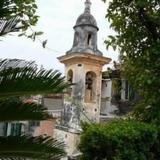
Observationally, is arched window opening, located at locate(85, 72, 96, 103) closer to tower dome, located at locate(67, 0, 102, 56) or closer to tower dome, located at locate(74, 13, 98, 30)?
tower dome, located at locate(67, 0, 102, 56)

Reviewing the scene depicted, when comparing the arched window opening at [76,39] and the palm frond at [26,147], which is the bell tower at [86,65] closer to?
the arched window opening at [76,39]

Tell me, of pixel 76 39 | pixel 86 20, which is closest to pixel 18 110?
pixel 76 39

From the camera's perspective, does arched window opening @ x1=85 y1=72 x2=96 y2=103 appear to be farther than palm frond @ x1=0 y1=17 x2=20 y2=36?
Yes

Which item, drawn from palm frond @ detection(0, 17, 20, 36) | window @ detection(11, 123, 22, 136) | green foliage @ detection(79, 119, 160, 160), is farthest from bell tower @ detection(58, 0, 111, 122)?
palm frond @ detection(0, 17, 20, 36)

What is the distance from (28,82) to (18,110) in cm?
32

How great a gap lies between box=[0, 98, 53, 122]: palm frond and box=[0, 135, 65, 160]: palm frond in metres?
0.22

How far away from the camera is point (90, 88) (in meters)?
31.9

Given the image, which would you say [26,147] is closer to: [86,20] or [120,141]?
[120,141]

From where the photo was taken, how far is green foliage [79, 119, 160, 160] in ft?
28.1

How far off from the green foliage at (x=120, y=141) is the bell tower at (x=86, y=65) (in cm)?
2165

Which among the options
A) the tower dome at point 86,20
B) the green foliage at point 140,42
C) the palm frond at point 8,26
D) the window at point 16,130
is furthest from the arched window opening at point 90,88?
the palm frond at point 8,26

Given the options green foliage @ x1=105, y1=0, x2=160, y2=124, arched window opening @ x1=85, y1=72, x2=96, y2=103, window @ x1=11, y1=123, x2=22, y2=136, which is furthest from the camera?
arched window opening @ x1=85, y1=72, x2=96, y2=103

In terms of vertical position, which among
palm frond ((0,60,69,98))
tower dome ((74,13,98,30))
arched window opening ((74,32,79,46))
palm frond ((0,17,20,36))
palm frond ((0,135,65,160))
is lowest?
palm frond ((0,135,65,160))

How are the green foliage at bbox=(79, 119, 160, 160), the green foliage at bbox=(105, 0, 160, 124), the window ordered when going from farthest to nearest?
1. the green foliage at bbox=(105, 0, 160, 124)
2. the green foliage at bbox=(79, 119, 160, 160)
3. the window
